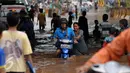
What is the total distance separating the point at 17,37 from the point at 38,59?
7.57 m

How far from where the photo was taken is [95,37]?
19.9 metres

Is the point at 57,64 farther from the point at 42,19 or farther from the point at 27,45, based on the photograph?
the point at 42,19

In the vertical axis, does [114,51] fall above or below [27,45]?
above

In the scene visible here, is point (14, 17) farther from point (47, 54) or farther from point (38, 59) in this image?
point (47, 54)

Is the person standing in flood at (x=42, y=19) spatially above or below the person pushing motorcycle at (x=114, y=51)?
below

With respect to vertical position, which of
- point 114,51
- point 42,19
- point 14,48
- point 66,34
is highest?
point 114,51

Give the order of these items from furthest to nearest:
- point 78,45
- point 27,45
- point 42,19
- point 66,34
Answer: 1. point 42,19
2. point 78,45
3. point 66,34
4. point 27,45

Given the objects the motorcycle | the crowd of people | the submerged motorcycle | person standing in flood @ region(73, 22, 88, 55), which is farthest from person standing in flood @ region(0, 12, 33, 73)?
person standing in flood @ region(73, 22, 88, 55)

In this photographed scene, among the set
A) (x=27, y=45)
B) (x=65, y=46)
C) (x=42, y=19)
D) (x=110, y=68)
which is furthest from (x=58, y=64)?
(x=42, y=19)

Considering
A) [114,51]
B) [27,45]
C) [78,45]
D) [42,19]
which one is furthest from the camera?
[42,19]

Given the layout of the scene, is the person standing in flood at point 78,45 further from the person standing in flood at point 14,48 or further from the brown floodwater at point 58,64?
the person standing in flood at point 14,48

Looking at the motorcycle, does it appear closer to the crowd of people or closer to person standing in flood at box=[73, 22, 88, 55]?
the crowd of people

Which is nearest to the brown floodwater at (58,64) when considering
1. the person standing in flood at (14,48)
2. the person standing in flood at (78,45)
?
the person standing in flood at (78,45)

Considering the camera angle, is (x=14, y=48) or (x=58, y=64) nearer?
(x=14, y=48)
